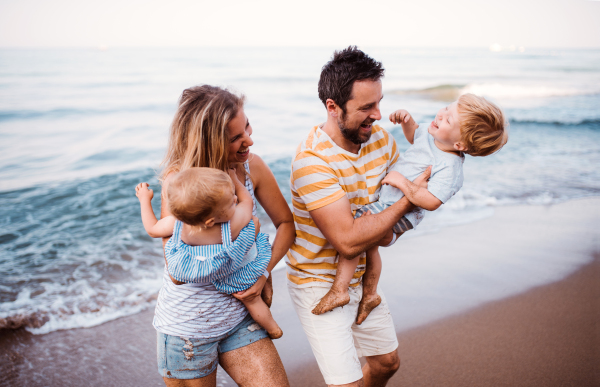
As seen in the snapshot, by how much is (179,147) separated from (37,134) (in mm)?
11735

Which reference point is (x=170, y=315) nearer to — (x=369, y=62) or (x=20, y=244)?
(x=369, y=62)

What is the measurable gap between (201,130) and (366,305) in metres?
1.50

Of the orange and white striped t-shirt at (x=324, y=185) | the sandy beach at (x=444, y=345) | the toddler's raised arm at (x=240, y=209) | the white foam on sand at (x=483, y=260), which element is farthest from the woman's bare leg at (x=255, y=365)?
the white foam on sand at (x=483, y=260)

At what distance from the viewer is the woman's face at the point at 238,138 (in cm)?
203

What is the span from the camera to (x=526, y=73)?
31.3 m

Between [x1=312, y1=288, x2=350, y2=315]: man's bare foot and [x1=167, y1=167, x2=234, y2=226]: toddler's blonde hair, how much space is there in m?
0.98

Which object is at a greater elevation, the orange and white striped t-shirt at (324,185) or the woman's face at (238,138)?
the woman's face at (238,138)

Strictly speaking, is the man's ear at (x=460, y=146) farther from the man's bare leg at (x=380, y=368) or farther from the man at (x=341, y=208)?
A: the man's bare leg at (x=380, y=368)

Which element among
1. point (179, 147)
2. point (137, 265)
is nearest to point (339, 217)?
point (179, 147)

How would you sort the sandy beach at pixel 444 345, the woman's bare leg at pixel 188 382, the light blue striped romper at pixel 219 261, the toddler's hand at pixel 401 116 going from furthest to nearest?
1. the sandy beach at pixel 444 345
2. the toddler's hand at pixel 401 116
3. the woman's bare leg at pixel 188 382
4. the light blue striped romper at pixel 219 261

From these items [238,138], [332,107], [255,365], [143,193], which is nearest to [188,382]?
[255,365]

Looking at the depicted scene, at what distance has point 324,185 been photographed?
7.38 feet

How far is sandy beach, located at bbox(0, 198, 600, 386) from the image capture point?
3225mm

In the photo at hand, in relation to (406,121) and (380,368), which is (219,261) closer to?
(380,368)
